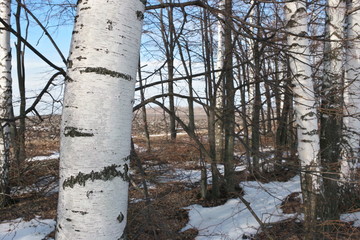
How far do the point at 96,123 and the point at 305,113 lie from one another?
288 centimetres

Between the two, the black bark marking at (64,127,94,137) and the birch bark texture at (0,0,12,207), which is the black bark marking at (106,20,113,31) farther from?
the birch bark texture at (0,0,12,207)

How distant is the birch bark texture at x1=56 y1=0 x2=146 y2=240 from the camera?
1.06 meters

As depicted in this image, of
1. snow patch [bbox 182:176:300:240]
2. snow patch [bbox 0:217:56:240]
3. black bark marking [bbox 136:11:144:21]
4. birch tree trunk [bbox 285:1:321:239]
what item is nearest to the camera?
black bark marking [bbox 136:11:144:21]

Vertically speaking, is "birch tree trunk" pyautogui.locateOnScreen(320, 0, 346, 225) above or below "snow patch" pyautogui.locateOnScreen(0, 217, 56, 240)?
above

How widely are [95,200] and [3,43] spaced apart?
215 inches

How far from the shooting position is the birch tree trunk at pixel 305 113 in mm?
3268

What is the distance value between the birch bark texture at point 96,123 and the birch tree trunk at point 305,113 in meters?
2.60

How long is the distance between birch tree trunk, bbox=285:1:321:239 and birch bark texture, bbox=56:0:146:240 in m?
2.60

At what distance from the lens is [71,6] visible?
128 inches

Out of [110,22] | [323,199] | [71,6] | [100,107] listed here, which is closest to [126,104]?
[100,107]

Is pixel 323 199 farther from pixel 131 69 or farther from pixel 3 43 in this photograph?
pixel 3 43

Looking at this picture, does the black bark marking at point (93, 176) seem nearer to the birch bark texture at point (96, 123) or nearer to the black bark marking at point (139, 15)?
the birch bark texture at point (96, 123)

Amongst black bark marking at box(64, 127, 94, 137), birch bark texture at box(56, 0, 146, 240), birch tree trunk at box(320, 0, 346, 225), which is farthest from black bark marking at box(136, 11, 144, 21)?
birch tree trunk at box(320, 0, 346, 225)

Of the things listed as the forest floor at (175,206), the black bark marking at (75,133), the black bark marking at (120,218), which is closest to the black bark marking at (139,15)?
the black bark marking at (75,133)
